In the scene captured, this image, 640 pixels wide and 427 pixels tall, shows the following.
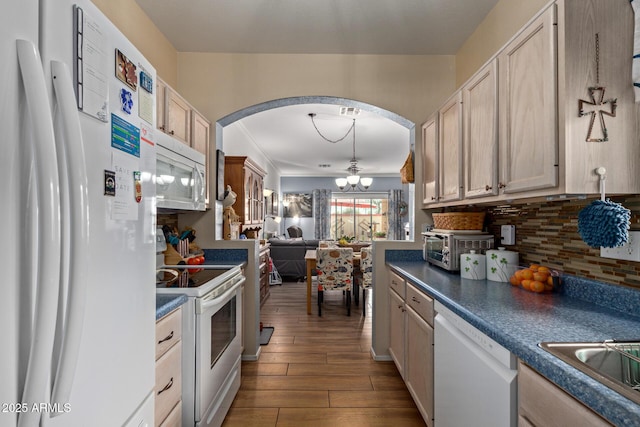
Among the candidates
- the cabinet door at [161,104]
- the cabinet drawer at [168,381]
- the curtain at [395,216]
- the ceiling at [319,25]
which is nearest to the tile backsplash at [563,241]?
the ceiling at [319,25]

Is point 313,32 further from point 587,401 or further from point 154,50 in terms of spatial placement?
point 587,401

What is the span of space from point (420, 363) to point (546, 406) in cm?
119

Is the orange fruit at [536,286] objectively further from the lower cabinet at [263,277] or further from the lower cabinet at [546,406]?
the lower cabinet at [263,277]

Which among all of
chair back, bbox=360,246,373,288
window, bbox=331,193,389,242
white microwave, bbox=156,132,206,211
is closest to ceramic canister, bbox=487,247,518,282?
white microwave, bbox=156,132,206,211

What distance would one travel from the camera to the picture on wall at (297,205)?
35.0ft

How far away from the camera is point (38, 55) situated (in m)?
0.66

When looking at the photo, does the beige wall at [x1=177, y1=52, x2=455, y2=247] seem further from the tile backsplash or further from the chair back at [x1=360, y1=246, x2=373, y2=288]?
the chair back at [x1=360, y1=246, x2=373, y2=288]

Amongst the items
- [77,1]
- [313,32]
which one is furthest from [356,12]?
[77,1]

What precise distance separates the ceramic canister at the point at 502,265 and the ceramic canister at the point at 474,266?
0.14ft

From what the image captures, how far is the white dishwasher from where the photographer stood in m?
1.10

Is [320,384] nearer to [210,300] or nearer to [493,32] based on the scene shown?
[210,300]

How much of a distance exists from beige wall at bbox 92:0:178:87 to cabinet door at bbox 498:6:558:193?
2.20 m

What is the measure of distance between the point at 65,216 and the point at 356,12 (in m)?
2.32

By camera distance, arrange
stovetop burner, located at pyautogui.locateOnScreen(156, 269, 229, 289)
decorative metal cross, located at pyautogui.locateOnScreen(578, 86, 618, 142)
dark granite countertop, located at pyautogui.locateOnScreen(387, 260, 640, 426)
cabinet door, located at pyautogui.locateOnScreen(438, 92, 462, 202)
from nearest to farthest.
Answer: dark granite countertop, located at pyautogui.locateOnScreen(387, 260, 640, 426) < decorative metal cross, located at pyautogui.locateOnScreen(578, 86, 618, 142) < stovetop burner, located at pyautogui.locateOnScreen(156, 269, 229, 289) < cabinet door, located at pyautogui.locateOnScreen(438, 92, 462, 202)
